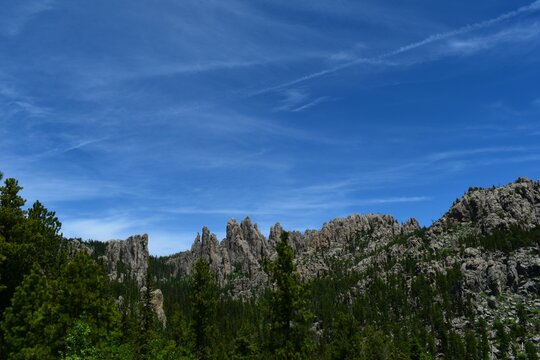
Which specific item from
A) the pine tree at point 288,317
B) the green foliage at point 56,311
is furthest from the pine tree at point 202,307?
the pine tree at point 288,317

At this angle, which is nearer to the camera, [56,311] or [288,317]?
[288,317]

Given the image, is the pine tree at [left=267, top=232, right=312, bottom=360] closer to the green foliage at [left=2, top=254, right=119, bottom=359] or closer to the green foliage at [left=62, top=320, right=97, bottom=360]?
the green foliage at [left=62, top=320, right=97, bottom=360]

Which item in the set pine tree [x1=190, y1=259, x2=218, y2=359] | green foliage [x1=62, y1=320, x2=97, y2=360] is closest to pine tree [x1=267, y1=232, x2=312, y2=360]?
green foliage [x1=62, y1=320, x2=97, y2=360]

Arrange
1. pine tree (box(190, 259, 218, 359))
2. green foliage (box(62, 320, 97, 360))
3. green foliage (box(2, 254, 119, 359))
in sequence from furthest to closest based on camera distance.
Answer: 1. pine tree (box(190, 259, 218, 359))
2. green foliage (box(2, 254, 119, 359))
3. green foliage (box(62, 320, 97, 360))

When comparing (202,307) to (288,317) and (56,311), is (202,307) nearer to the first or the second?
(56,311)

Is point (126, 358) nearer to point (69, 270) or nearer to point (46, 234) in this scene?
point (69, 270)

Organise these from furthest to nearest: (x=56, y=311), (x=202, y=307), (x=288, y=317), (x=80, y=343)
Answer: (x=202, y=307) < (x=56, y=311) < (x=288, y=317) < (x=80, y=343)

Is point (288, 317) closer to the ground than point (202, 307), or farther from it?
closer to the ground

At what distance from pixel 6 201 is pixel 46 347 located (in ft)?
53.4

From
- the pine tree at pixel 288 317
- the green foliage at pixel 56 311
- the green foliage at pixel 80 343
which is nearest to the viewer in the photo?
the green foliage at pixel 80 343

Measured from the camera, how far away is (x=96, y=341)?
115 ft

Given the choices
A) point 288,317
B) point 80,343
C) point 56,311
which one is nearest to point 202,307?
point 56,311

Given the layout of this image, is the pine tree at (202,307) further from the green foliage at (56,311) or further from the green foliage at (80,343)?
the green foliage at (80,343)

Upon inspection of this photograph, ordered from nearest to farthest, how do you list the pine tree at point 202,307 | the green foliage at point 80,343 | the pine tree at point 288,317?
the green foliage at point 80,343
the pine tree at point 288,317
the pine tree at point 202,307
